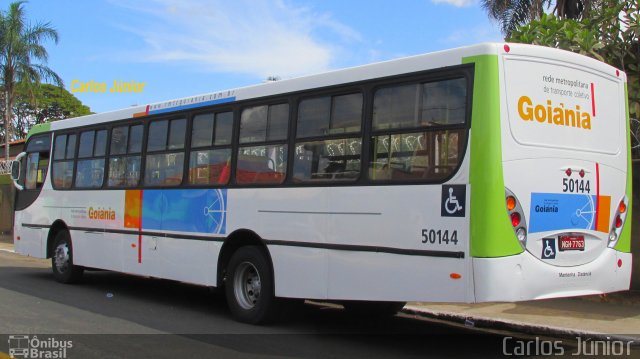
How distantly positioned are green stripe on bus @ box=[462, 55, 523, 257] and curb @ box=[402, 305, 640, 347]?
2.58m

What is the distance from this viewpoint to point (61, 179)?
11.9m

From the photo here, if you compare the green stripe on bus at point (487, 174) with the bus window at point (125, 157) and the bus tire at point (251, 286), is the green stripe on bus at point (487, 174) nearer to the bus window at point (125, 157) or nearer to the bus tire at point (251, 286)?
the bus tire at point (251, 286)

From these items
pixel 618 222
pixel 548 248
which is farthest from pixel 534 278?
pixel 618 222

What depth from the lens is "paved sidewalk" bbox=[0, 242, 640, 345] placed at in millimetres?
7882

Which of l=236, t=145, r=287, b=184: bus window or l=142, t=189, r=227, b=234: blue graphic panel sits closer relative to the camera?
l=236, t=145, r=287, b=184: bus window

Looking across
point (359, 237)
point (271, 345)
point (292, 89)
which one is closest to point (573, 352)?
point (359, 237)

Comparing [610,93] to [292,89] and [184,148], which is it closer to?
[292,89]

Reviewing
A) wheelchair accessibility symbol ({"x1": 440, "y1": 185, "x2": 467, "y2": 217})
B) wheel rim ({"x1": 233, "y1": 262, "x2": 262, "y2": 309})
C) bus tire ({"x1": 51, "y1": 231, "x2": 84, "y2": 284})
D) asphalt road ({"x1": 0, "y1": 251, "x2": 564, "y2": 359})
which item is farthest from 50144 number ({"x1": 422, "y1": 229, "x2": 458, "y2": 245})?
bus tire ({"x1": 51, "y1": 231, "x2": 84, "y2": 284})

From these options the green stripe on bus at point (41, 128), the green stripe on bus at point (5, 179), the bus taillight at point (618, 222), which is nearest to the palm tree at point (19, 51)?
the green stripe on bus at point (5, 179)

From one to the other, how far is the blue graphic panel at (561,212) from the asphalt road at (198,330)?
5.30 feet

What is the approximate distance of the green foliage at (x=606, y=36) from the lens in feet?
32.1

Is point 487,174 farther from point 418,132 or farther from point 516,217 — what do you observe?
point 418,132

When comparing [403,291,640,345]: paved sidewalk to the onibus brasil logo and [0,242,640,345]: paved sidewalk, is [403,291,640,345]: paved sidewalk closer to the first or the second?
[0,242,640,345]: paved sidewalk

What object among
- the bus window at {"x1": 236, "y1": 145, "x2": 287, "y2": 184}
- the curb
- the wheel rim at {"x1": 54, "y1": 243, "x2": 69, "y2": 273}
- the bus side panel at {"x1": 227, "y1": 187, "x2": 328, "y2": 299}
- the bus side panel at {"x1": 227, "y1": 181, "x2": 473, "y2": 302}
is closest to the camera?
the bus side panel at {"x1": 227, "y1": 181, "x2": 473, "y2": 302}
